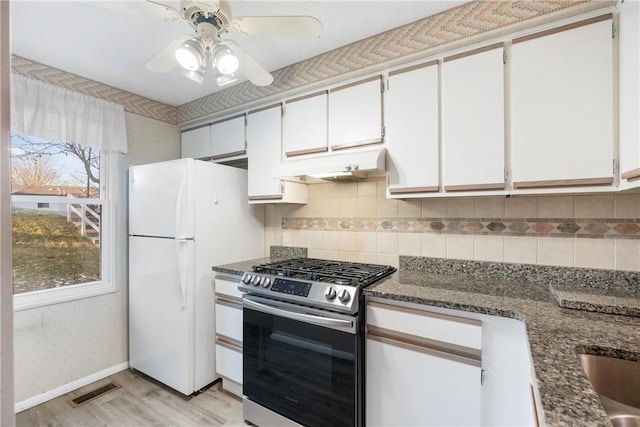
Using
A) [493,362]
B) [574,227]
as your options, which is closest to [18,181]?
[493,362]

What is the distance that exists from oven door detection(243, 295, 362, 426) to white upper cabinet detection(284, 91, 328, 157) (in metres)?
1.08

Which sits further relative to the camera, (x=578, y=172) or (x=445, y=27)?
(x=445, y=27)

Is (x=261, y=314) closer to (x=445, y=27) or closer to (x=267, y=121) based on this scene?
(x=267, y=121)

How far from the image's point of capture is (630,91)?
1.17 m

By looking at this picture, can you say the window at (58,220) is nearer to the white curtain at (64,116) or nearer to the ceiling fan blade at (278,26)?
the white curtain at (64,116)

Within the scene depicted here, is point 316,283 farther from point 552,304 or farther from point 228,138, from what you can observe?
point 228,138

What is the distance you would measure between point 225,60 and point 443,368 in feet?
5.66

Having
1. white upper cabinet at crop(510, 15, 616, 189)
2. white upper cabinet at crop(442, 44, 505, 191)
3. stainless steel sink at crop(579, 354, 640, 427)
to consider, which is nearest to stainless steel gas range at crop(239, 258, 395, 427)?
white upper cabinet at crop(442, 44, 505, 191)

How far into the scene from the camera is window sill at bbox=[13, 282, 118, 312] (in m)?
2.04

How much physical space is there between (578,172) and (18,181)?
335 cm

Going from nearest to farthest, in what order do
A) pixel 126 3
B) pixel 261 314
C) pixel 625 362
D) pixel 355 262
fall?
pixel 625 362 < pixel 126 3 < pixel 261 314 < pixel 355 262

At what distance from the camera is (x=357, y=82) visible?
1.94m

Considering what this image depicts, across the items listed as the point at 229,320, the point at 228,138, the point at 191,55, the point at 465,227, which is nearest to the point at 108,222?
the point at 228,138

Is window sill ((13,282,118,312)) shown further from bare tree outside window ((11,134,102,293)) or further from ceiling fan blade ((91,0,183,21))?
ceiling fan blade ((91,0,183,21))
